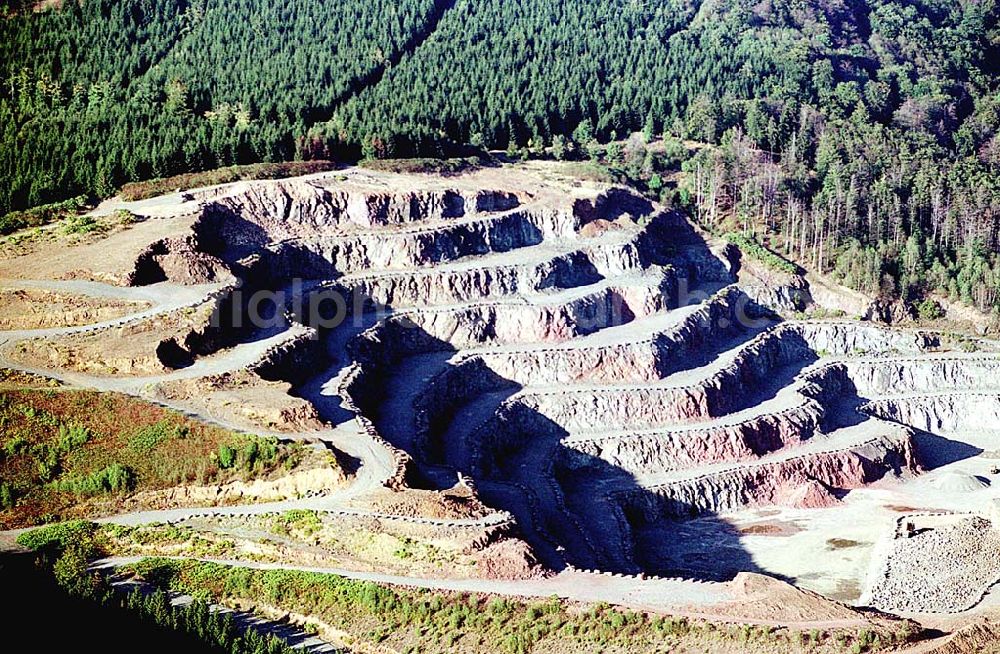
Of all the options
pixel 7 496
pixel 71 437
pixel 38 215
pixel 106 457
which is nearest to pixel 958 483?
pixel 106 457

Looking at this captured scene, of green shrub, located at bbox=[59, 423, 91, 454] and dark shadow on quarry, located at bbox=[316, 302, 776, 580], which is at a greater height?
green shrub, located at bbox=[59, 423, 91, 454]

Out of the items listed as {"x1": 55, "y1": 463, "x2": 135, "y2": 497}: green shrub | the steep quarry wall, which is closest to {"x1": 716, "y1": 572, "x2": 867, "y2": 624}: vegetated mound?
the steep quarry wall

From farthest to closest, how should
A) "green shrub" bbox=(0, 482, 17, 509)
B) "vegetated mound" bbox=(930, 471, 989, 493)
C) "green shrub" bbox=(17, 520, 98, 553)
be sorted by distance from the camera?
"vegetated mound" bbox=(930, 471, 989, 493) → "green shrub" bbox=(0, 482, 17, 509) → "green shrub" bbox=(17, 520, 98, 553)

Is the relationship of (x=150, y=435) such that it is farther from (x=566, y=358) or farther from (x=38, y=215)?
(x=38, y=215)

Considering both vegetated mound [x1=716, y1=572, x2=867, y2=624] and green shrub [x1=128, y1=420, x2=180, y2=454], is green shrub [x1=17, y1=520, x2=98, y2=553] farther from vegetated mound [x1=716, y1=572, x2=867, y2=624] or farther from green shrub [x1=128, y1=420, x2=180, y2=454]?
vegetated mound [x1=716, y1=572, x2=867, y2=624]

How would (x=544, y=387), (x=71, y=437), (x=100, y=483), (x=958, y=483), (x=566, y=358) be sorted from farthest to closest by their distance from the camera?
(x=566, y=358) < (x=544, y=387) < (x=958, y=483) < (x=71, y=437) < (x=100, y=483)

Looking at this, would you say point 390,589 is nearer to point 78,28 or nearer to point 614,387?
point 614,387
